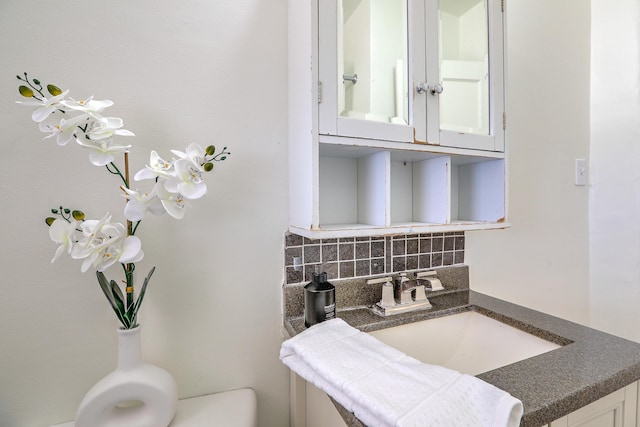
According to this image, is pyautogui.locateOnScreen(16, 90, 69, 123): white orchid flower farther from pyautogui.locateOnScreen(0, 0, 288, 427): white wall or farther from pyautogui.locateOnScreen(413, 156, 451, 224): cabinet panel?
pyautogui.locateOnScreen(413, 156, 451, 224): cabinet panel

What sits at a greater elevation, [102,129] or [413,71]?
[413,71]

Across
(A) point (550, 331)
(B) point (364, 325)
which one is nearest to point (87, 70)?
(B) point (364, 325)

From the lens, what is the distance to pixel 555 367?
55 centimetres

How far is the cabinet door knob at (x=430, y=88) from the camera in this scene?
76cm

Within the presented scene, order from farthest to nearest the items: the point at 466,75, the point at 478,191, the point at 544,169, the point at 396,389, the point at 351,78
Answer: the point at 544,169, the point at 478,191, the point at 466,75, the point at 351,78, the point at 396,389

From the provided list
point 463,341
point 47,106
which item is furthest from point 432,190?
point 47,106

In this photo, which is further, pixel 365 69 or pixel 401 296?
pixel 401 296

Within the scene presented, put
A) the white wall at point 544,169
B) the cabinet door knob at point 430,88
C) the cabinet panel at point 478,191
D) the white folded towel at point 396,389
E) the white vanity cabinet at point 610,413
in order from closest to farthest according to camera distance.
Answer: the white folded towel at point 396,389
the white vanity cabinet at point 610,413
the cabinet door knob at point 430,88
the cabinet panel at point 478,191
the white wall at point 544,169

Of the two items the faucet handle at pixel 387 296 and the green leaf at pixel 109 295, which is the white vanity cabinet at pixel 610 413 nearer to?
the faucet handle at pixel 387 296

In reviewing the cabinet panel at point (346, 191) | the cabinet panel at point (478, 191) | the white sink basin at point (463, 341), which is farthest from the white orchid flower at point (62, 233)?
the cabinet panel at point (478, 191)

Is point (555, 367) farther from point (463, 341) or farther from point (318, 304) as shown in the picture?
point (318, 304)

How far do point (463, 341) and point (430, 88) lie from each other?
78 cm

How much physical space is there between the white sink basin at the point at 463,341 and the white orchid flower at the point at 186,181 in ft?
1.95

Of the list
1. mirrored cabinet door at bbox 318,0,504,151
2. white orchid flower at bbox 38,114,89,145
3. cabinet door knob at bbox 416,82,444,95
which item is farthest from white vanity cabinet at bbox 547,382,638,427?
white orchid flower at bbox 38,114,89,145
